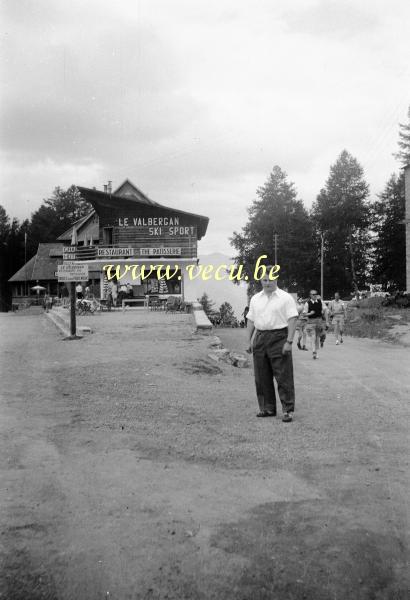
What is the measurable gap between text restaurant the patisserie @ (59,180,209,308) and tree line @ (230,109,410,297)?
895 inches

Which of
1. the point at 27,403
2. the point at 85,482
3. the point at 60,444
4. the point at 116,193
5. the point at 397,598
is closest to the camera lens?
the point at 397,598

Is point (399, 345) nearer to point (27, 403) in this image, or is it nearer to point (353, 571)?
point (27, 403)

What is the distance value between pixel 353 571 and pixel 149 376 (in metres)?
6.89

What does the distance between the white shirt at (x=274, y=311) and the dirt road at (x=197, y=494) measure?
1165mm

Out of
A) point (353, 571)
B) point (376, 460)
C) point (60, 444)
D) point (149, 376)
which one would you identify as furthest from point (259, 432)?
point (149, 376)

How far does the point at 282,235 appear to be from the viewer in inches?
2509

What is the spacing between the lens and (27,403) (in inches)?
312

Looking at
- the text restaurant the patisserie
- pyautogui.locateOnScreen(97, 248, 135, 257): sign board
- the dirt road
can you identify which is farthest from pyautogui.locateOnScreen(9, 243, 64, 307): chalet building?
the dirt road

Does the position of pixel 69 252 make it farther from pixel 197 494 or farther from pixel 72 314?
pixel 197 494

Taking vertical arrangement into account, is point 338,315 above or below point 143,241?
below

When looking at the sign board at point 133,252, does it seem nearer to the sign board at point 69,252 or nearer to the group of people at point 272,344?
the sign board at point 69,252

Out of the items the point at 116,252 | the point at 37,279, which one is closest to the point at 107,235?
the point at 116,252

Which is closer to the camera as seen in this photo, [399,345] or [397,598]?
[397,598]

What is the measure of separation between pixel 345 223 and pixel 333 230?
1.58 m
